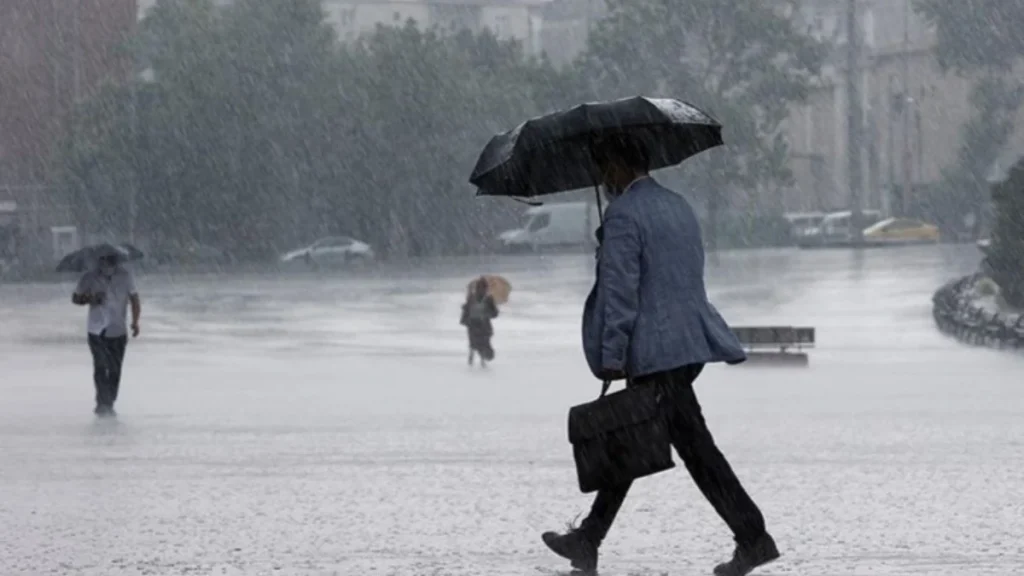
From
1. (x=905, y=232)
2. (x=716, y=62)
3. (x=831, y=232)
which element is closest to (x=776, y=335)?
(x=716, y=62)

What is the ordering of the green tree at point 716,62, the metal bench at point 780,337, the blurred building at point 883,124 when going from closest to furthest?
1. the metal bench at point 780,337
2. the green tree at point 716,62
3. the blurred building at point 883,124

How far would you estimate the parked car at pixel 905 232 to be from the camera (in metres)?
82.0

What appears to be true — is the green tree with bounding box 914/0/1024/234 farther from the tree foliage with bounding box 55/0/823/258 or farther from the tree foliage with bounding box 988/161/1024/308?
the tree foliage with bounding box 988/161/1024/308

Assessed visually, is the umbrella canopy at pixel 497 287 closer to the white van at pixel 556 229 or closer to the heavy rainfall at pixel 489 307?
the heavy rainfall at pixel 489 307

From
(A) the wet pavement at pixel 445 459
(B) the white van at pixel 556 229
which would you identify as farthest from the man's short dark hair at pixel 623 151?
(B) the white van at pixel 556 229

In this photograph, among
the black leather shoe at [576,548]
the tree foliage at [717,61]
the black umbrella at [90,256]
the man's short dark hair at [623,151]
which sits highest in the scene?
the tree foliage at [717,61]

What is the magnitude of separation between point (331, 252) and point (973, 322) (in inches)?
1805

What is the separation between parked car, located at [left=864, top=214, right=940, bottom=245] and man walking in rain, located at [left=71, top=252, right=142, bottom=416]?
6449 cm

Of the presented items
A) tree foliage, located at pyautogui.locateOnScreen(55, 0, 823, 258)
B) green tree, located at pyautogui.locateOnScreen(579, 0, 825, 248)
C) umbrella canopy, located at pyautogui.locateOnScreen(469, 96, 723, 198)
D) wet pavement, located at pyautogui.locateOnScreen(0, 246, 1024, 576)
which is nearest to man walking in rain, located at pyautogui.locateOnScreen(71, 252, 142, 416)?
wet pavement, located at pyautogui.locateOnScreen(0, 246, 1024, 576)

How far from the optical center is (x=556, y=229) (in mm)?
82312

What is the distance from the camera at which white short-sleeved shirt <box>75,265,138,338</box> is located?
18531 millimetres

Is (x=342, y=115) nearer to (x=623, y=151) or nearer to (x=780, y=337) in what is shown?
(x=780, y=337)

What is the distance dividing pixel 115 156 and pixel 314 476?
62.7 meters

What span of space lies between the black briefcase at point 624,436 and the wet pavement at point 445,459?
633 millimetres
